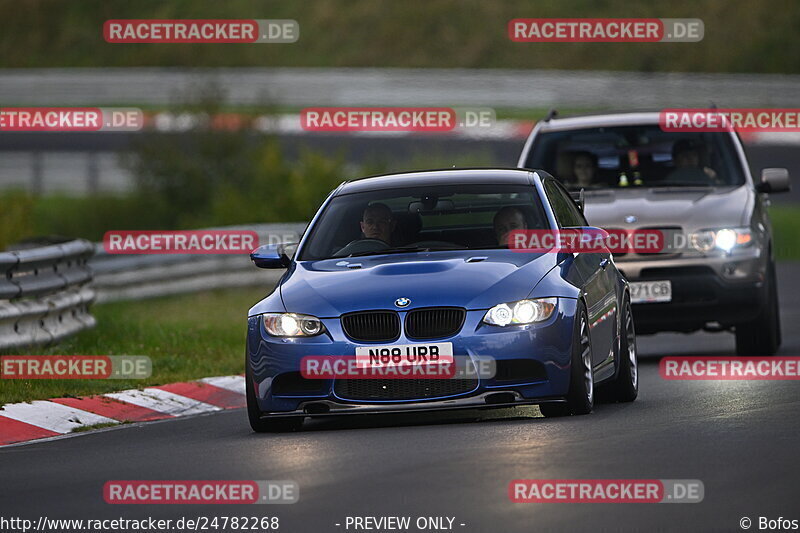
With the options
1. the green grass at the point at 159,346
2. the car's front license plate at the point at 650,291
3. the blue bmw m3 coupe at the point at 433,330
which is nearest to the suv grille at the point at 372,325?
the blue bmw m3 coupe at the point at 433,330

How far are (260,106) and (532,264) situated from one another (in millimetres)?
27532

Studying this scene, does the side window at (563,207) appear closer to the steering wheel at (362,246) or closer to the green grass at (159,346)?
the steering wheel at (362,246)

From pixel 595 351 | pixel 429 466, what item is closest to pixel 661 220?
pixel 595 351

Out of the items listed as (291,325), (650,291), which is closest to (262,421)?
(291,325)

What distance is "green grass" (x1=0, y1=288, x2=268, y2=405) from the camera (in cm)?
1298

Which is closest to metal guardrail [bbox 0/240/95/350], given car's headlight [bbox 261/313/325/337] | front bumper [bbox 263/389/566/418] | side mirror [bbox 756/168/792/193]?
car's headlight [bbox 261/313/325/337]

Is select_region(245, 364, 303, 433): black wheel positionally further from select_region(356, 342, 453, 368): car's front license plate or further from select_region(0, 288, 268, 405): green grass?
select_region(0, 288, 268, 405): green grass

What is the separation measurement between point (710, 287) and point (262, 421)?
5039mm

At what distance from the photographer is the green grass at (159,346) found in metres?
13.0

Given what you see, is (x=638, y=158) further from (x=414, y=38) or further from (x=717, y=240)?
(x=414, y=38)

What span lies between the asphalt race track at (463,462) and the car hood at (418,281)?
706mm

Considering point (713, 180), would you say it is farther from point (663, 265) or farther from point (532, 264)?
point (532, 264)

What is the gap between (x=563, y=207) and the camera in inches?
474

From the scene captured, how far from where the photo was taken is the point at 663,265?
569 inches
